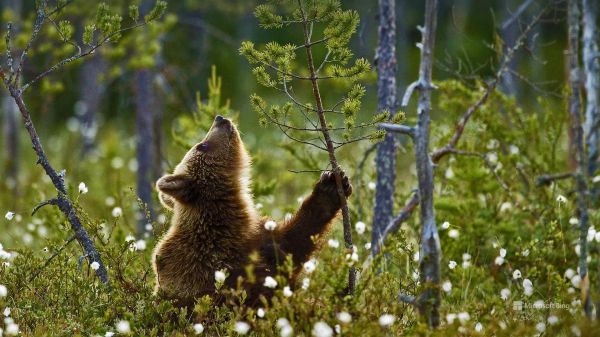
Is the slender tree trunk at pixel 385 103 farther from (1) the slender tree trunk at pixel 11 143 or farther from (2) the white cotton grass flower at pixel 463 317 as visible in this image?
(1) the slender tree trunk at pixel 11 143

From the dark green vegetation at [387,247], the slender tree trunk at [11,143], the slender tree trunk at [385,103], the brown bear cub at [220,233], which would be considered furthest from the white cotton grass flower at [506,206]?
the slender tree trunk at [11,143]

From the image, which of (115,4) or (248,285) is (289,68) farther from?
(115,4)

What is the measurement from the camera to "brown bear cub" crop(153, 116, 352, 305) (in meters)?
5.21

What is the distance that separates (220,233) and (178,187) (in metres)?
0.42

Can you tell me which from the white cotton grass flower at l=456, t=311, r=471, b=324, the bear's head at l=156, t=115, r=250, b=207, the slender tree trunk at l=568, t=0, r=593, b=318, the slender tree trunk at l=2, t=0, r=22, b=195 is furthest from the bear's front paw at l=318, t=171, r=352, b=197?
the slender tree trunk at l=2, t=0, r=22, b=195

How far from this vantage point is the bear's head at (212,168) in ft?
18.3

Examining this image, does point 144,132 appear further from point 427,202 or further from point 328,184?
point 427,202

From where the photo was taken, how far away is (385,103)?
22.4ft

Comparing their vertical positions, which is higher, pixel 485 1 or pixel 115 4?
pixel 485 1

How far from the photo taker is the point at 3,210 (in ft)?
37.8

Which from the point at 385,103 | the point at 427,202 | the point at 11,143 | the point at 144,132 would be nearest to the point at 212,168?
the point at 385,103

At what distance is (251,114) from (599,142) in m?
19.6

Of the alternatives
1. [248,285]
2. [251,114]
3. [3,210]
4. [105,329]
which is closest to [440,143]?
[248,285]

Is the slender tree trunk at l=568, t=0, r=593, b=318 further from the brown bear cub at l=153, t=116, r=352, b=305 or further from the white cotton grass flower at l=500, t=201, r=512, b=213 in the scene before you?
the white cotton grass flower at l=500, t=201, r=512, b=213
